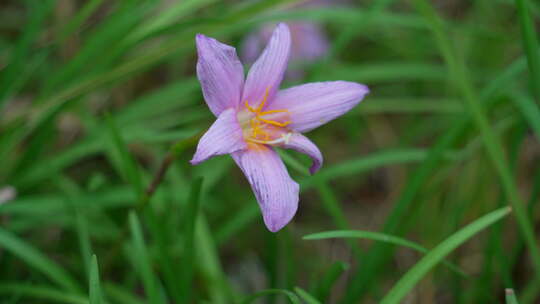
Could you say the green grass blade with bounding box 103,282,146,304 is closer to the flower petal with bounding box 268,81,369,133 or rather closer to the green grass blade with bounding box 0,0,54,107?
the green grass blade with bounding box 0,0,54,107

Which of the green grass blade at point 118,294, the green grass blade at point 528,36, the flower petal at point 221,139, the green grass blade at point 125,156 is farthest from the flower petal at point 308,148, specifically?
the green grass blade at point 118,294

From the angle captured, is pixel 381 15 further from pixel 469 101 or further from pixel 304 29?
pixel 304 29

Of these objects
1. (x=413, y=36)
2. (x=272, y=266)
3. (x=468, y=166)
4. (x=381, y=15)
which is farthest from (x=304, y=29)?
(x=272, y=266)

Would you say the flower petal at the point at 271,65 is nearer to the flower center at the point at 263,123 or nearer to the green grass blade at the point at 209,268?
the flower center at the point at 263,123

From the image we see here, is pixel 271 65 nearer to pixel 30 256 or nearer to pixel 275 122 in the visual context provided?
pixel 275 122

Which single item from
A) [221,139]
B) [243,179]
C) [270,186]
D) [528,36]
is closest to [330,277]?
[270,186]

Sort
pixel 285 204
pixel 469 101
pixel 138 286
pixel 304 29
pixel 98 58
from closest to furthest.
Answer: pixel 285 204, pixel 469 101, pixel 98 58, pixel 138 286, pixel 304 29
